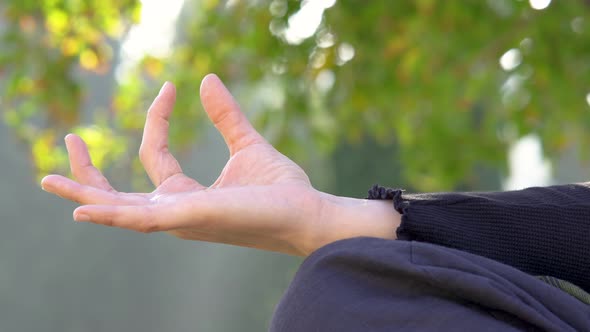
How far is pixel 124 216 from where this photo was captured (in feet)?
4.17

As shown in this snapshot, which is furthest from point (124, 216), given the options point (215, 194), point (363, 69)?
point (363, 69)

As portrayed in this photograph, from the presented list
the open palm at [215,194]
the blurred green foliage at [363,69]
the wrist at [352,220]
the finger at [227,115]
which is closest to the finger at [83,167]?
the open palm at [215,194]

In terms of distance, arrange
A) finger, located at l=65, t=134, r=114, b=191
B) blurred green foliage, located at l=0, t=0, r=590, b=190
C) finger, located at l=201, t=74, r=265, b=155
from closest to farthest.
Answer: finger, located at l=65, t=134, r=114, b=191
finger, located at l=201, t=74, r=265, b=155
blurred green foliage, located at l=0, t=0, r=590, b=190

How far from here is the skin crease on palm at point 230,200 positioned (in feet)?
4.33

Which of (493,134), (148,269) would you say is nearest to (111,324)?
(148,269)

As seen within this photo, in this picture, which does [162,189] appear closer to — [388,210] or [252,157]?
[252,157]

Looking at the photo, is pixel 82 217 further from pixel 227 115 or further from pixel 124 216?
pixel 227 115

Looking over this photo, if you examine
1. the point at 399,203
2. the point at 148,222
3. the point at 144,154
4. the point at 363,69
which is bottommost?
the point at 148,222

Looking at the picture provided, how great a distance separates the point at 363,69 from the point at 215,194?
3.47 metres

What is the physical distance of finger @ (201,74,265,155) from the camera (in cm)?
157

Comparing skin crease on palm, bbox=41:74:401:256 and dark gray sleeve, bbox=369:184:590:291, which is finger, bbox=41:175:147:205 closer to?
skin crease on palm, bbox=41:74:401:256

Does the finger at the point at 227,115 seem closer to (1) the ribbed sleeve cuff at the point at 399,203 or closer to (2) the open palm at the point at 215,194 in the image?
(2) the open palm at the point at 215,194

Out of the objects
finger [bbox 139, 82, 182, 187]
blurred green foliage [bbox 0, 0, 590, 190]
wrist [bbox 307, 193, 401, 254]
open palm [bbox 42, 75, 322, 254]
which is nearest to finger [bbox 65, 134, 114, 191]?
open palm [bbox 42, 75, 322, 254]

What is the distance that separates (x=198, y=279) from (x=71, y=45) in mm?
11977
